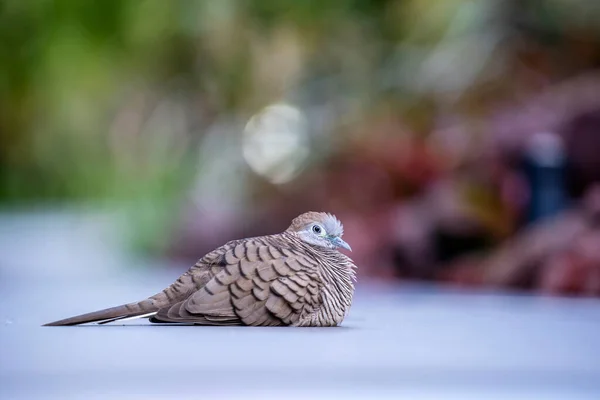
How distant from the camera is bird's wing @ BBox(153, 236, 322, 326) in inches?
51.1

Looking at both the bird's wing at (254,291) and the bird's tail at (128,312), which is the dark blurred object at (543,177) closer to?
the bird's wing at (254,291)

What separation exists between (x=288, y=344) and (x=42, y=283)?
1597 mm

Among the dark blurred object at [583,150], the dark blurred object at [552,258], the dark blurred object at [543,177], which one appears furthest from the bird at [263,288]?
the dark blurred object at [583,150]

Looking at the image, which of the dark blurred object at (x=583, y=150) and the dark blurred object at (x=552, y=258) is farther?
the dark blurred object at (x=583, y=150)

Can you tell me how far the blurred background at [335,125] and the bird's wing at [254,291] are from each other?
1475 mm

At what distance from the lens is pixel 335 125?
374 cm

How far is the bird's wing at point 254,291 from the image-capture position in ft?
4.25

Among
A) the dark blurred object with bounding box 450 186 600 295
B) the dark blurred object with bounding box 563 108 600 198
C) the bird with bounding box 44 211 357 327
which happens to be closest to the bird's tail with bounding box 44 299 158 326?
the bird with bounding box 44 211 357 327

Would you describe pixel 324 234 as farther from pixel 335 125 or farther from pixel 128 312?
pixel 335 125

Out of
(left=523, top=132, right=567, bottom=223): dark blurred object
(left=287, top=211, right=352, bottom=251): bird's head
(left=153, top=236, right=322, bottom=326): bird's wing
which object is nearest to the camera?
(left=153, top=236, right=322, bottom=326): bird's wing

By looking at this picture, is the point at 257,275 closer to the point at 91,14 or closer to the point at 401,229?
the point at 401,229

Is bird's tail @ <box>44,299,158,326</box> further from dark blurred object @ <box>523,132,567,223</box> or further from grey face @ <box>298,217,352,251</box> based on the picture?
dark blurred object @ <box>523,132,567,223</box>

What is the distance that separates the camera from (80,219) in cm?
514

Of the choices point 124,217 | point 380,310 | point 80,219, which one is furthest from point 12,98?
point 380,310
